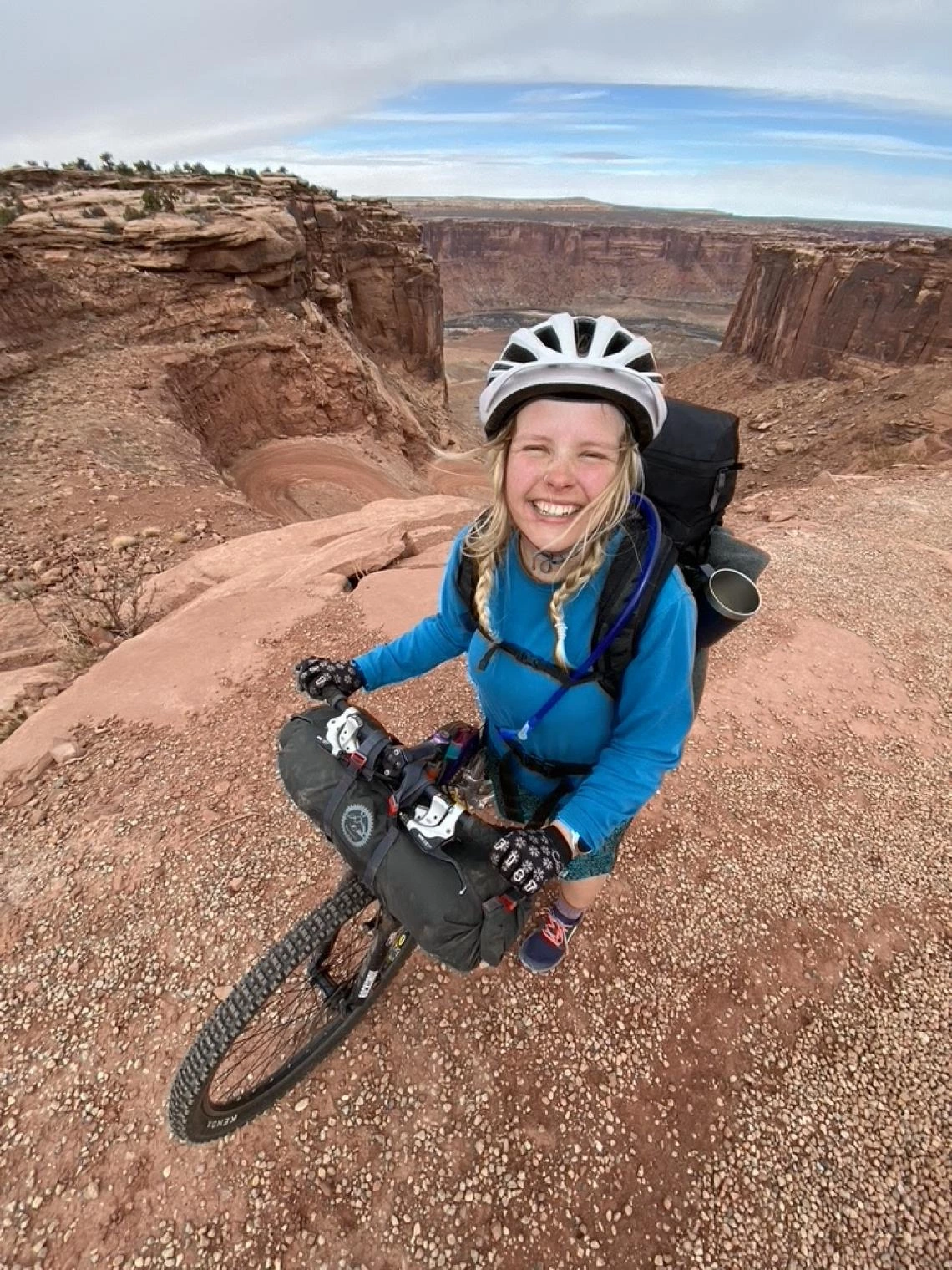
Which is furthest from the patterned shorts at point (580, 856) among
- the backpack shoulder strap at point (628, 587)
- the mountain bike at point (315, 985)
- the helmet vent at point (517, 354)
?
the helmet vent at point (517, 354)

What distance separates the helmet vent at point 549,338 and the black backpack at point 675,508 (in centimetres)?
47

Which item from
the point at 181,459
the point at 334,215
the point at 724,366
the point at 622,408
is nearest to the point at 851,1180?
the point at 622,408

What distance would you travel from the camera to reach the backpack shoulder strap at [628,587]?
174 cm

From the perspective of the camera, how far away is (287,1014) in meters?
2.54

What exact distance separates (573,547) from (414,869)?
1.07 meters

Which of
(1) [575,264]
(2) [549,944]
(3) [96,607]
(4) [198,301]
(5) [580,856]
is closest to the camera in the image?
(5) [580,856]

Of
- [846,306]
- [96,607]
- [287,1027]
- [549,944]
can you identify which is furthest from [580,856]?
[846,306]

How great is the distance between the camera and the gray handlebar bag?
170cm

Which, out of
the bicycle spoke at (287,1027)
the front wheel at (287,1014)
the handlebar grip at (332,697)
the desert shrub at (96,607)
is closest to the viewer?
the front wheel at (287,1014)

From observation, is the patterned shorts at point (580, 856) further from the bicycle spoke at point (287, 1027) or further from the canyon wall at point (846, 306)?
the canyon wall at point (846, 306)

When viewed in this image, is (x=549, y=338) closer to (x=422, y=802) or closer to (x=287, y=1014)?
(x=422, y=802)

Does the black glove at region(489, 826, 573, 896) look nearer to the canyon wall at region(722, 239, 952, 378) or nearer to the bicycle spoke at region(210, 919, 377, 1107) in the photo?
the bicycle spoke at region(210, 919, 377, 1107)

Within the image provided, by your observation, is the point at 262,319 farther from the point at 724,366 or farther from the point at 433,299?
the point at 724,366

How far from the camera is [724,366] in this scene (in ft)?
153
